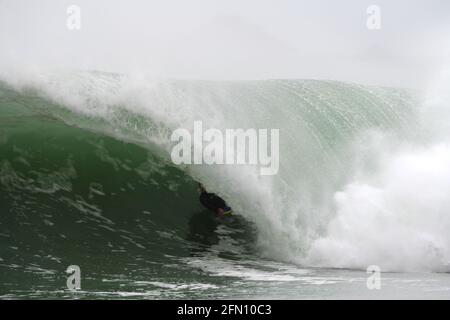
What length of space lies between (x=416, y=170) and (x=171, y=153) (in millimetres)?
4981

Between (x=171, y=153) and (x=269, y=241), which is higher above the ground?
(x=171, y=153)

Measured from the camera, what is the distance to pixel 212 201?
11.9m

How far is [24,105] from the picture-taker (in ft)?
44.1

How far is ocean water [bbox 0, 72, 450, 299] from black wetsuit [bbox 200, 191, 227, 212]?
166mm

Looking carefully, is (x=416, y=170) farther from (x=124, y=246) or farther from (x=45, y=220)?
(x=45, y=220)

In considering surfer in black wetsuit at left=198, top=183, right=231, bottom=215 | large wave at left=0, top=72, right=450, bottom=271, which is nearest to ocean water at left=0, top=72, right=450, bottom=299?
large wave at left=0, top=72, right=450, bottom=271

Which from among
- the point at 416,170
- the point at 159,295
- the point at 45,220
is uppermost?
the point at 416,170

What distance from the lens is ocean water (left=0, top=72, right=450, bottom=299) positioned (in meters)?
8.27

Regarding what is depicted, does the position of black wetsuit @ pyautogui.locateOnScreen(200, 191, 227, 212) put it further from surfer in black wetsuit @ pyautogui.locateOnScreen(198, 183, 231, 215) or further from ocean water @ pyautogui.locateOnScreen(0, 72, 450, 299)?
ocean water @ pyautogui.locateOnScreen(0, 72, 450, 299)

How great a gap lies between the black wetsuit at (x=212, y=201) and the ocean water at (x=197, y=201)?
0.17 metres

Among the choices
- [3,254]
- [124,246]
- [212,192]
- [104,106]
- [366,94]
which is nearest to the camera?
[3,254]

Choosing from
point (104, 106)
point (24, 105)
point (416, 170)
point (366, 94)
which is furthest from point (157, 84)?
point (366, 94)

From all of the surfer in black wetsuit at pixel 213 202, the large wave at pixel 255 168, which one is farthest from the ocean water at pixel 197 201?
the surfer in black wetsuit at pixel 213 202
